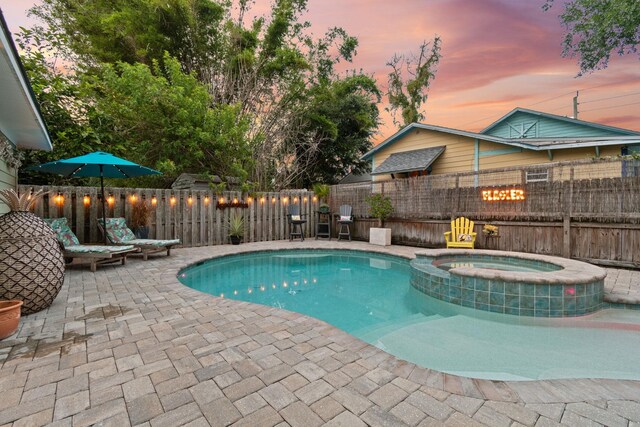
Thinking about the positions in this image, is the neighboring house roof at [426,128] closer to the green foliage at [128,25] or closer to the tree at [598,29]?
the tree at [598,29]

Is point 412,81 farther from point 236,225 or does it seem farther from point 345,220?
point 236,225

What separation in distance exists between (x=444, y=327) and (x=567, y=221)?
477cm

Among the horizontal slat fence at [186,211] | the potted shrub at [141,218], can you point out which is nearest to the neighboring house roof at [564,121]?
the horizontal slat fence at [186,211]

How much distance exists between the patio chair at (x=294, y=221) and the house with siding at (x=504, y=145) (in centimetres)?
438

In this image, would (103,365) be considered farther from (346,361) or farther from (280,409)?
(346,361)

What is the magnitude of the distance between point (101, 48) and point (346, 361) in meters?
15.2

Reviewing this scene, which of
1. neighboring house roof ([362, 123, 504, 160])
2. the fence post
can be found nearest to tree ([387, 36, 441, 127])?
neighboring house roof ([362, 123, 504, 160])

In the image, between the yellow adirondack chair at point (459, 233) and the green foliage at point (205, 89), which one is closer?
the yellow adirondack chair at point (459, 233)

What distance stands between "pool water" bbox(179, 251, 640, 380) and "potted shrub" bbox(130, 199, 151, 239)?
2.23m

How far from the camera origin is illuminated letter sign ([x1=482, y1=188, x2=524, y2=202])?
6805mm

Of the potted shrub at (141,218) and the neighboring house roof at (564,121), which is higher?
the neighboring house roof at (564,121)

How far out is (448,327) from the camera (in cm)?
336

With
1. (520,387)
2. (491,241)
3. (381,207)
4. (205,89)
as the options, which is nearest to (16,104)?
(520,387)

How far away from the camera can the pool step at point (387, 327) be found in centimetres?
320
